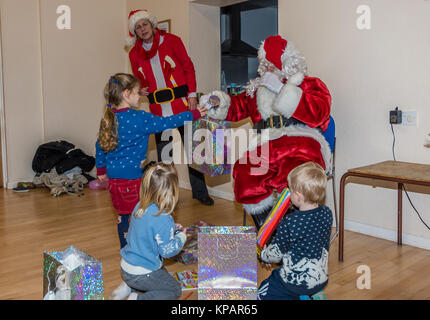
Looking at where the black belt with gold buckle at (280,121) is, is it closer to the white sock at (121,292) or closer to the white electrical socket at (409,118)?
the white electrical socket at (409,118)

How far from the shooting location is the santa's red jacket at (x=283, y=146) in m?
2.66

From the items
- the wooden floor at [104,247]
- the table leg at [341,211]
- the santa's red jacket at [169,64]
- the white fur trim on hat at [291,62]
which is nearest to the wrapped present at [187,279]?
the wooden floor at [104,247]

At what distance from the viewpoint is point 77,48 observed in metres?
5.24

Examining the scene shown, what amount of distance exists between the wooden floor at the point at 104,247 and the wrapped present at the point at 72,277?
1.50 feet

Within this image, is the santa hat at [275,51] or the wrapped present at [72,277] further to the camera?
the santa hat at [275,51]

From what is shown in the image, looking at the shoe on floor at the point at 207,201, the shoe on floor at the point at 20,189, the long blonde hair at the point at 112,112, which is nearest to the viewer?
the long blonde hair at the point at 112,112

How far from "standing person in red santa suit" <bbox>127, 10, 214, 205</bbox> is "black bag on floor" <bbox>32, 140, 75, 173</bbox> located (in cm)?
136

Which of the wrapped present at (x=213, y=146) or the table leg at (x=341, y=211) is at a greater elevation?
the wrapped present at (x=213, y=146)

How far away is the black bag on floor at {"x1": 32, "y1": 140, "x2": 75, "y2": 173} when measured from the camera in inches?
191

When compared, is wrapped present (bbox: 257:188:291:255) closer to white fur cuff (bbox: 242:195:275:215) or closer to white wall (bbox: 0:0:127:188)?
white fur cuff (bbox: 242:195:275:215)

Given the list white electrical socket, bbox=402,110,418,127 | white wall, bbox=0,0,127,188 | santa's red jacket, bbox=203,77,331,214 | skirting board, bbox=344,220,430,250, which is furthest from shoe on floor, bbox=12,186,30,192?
white electrical socket, bbox=402,110,418,127

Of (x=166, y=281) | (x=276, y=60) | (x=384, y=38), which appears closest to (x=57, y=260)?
(x=166, y=281)

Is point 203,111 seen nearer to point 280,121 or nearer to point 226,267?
point 280,121

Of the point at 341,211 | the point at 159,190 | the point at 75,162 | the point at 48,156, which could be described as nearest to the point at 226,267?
the point at 159,190
